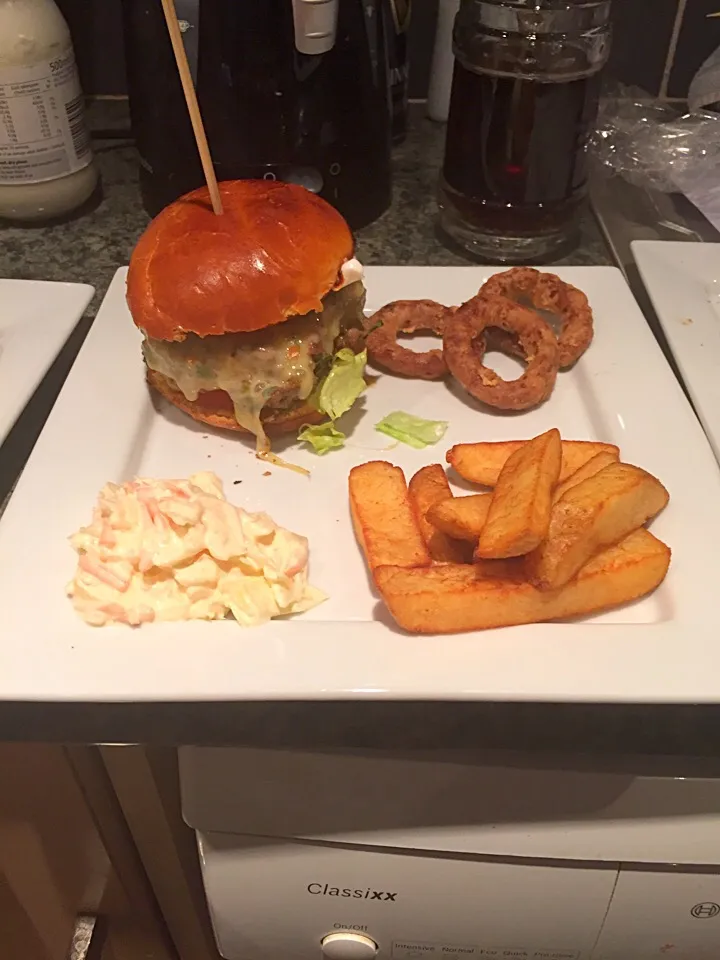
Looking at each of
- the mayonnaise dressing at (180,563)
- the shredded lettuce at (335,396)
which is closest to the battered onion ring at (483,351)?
the shredded lettuce at (335,396)

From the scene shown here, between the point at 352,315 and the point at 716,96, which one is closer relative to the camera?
the point at 352,315

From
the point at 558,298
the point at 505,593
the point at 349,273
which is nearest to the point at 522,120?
the point at 558,298

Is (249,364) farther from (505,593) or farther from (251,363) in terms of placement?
(505,593)

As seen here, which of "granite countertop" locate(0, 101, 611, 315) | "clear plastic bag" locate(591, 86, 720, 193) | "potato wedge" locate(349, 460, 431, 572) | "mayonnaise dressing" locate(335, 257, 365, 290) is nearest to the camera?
"potato wedge" locate(349, 460, 431, 572)

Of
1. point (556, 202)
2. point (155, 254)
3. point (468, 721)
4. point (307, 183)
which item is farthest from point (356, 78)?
point (468, 721)

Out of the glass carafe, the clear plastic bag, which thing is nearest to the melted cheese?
the glass carafe

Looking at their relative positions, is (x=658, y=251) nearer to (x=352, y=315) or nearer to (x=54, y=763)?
(x=352, y=315)

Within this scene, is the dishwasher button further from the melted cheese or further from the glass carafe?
the glass carafe
